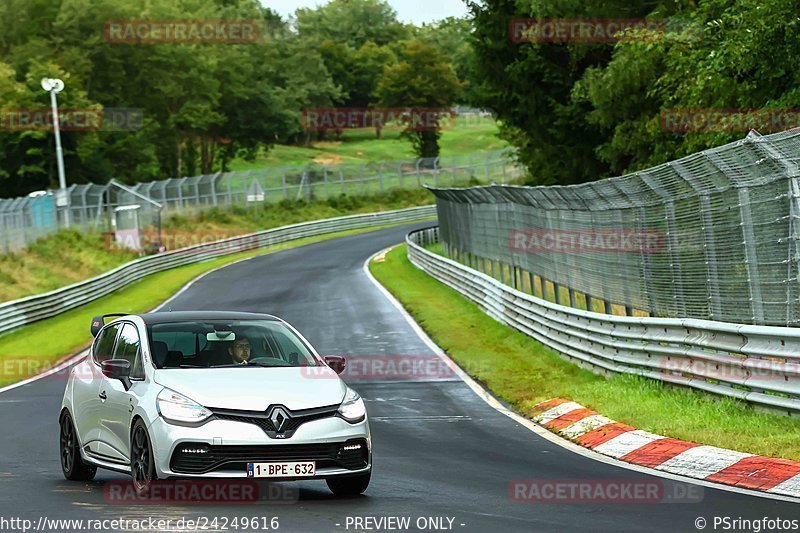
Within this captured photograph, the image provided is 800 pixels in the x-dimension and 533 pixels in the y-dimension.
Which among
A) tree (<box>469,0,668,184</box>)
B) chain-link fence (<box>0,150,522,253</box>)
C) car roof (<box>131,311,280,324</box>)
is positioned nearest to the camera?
car roof (<box>131,311,280,324</box>)

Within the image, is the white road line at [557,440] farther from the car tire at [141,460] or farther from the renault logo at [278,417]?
the car tire at [141,460]

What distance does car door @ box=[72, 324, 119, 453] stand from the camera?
11.1 meters

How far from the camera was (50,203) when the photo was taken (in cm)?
5256

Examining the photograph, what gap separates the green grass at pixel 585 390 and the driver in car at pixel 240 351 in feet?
14.6

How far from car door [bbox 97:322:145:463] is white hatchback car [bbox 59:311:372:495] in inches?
0.4

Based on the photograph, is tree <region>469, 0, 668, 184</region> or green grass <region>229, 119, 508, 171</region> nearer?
tree <region>469, 0, 668, 184</region>

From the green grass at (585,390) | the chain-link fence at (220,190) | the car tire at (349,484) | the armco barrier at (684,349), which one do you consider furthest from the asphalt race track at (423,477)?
the chain-link fence at (220,190)

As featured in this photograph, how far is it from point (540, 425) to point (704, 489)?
5.64 m

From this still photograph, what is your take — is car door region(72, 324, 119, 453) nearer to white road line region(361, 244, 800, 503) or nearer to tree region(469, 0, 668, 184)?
white road line region(361, 244, 800, 503)

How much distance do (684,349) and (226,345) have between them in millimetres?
6576

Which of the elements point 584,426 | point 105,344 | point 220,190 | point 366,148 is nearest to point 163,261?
point 220,190

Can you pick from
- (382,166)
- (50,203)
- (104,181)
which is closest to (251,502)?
(50,203)

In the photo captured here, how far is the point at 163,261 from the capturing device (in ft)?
183

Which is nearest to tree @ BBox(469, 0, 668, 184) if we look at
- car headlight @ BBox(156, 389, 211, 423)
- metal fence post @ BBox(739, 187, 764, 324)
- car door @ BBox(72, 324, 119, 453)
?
metal fence post @ BBox(739, 187, 764, 324)
